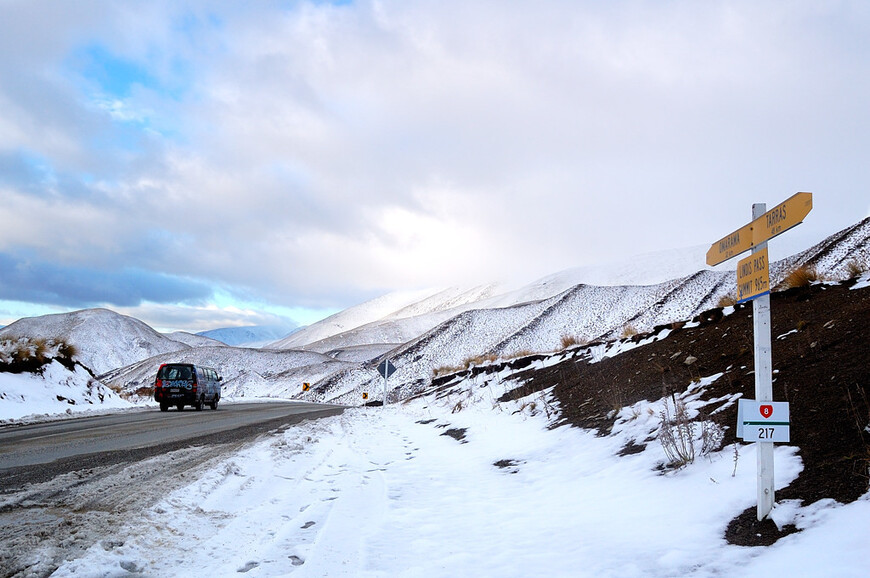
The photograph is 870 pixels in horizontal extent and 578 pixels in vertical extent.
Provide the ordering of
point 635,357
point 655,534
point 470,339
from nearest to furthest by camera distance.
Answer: point 655,534
point 635,357
point 470,339

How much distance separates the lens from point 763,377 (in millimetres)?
4738

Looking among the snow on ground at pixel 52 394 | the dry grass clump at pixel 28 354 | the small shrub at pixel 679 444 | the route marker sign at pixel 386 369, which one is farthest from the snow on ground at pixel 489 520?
the route marker sign at pixel 386 369

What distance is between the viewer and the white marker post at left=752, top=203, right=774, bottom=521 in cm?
438

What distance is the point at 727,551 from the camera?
4016 millimetres

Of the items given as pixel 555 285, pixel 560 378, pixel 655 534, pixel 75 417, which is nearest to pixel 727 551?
pixel 655 534

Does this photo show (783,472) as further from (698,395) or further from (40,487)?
(40,487)

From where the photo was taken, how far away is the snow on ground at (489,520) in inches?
156

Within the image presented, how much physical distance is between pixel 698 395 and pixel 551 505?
141 inches

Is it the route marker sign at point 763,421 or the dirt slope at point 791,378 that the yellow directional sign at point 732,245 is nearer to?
the route marker sign at point 763,421

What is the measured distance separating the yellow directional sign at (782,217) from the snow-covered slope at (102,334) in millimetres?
140439

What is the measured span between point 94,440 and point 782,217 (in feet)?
39.0

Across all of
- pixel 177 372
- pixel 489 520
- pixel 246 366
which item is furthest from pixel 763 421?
pixel 246 366

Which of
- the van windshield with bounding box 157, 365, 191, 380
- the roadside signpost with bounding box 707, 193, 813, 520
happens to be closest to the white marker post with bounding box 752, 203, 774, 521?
the roadside signpost with bounding box 707, 193, 813, 520

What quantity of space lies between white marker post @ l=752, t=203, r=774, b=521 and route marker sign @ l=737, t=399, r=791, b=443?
0.06 m
